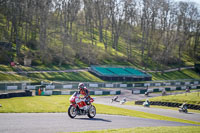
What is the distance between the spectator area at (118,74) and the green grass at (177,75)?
6485mm

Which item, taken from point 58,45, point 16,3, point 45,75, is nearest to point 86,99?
point 45,75

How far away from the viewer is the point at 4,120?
14.1 m

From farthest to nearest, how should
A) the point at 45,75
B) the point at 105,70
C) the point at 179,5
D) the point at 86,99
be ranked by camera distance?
the point at 179,5 → the point at 105,70 → the point at 45,75 → the point at 86,99

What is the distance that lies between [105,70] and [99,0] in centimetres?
3387

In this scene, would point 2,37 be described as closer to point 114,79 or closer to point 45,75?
point 45,75

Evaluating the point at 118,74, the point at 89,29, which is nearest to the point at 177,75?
the point at 118,74

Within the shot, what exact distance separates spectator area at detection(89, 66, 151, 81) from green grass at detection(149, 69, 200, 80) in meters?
6.49

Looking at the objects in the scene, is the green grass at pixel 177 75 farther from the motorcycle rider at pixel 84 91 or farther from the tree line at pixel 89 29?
the motorcycle rider at pixel 84 91

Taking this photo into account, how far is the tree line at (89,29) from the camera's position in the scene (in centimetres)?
6225

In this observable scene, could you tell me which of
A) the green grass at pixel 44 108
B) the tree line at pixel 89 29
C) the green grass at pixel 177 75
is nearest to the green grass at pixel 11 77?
the tree line at pixel 89 29

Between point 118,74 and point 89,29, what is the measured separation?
30180 mm

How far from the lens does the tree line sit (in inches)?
2451

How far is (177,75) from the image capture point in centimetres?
7800

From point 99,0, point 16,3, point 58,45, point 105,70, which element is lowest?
point 105,70
